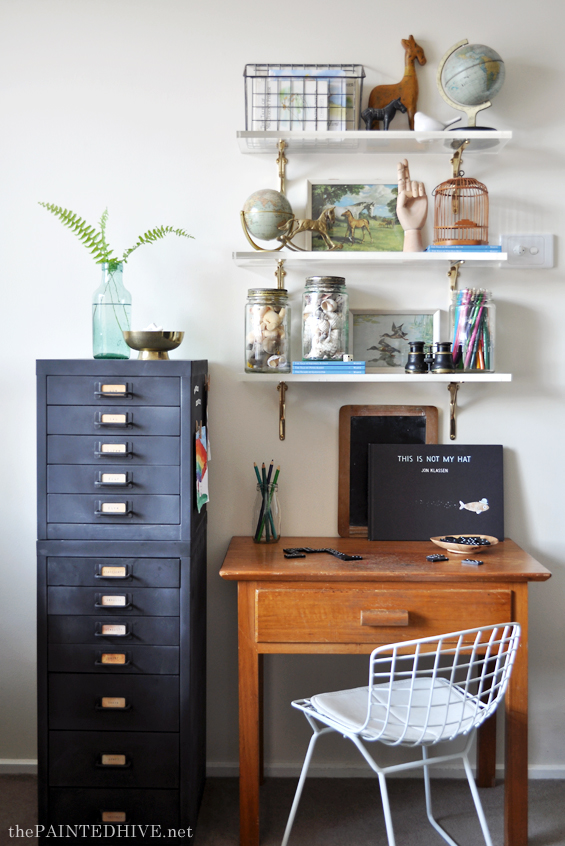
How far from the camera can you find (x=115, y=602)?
2012mm

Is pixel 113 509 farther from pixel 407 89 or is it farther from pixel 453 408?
pixel 407 89

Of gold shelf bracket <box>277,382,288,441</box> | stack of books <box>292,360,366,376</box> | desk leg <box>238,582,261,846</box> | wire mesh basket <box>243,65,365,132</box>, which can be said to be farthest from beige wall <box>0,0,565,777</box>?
desk leg <box>238,582,261,846</box>

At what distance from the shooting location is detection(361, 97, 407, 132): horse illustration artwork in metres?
2.27

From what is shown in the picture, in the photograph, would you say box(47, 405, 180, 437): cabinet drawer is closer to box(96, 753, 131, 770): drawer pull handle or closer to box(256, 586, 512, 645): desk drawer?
box(256, 586, 512, 645): desk drawer

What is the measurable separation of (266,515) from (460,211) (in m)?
1.21

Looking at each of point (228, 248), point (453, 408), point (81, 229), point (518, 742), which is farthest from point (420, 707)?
point (81, 229)

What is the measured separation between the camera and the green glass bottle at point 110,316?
2.19 metres

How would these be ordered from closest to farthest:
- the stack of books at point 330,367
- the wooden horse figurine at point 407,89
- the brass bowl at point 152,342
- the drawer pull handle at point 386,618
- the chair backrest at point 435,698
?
the chair backrest at point 435,698 < the drawer pull handle at point 386,618 < the brass bowl at point 152,342 < the stack of books at point 330,367 < the wooden horse figurine at point 407,89

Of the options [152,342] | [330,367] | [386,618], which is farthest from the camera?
[330,367]

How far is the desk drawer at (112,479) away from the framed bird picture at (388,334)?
2.66 ft

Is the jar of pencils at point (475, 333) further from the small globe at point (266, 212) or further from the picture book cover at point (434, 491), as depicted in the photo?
the small globe at point (266, 212)

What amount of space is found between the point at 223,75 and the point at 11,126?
73cm

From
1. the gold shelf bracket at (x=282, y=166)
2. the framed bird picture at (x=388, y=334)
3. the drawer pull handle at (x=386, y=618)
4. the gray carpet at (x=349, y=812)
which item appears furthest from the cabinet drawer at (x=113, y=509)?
the gold shelf bracket at (x=282, y=166)

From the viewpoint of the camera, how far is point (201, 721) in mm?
2330
